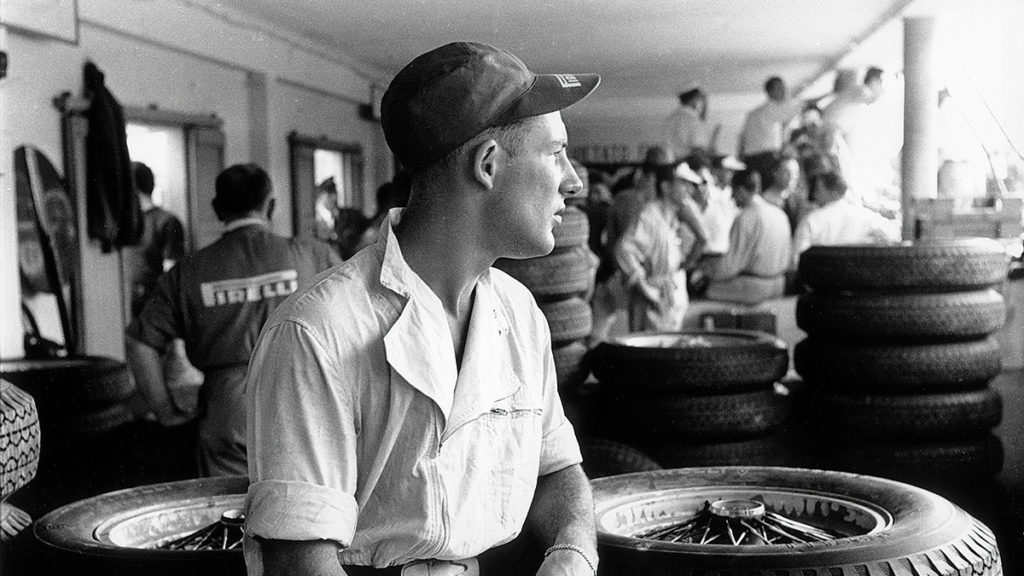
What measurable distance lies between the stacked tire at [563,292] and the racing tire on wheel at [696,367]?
0.31 meters

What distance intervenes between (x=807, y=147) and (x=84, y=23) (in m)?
6.99

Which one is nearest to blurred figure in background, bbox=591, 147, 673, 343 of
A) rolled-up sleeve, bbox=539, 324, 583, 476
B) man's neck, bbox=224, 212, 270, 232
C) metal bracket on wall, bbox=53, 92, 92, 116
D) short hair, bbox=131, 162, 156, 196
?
short hair, bbox=131, 162, 156, 196

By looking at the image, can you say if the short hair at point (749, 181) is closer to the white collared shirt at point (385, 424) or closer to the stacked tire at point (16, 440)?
the stacked tire at point (16, 440)

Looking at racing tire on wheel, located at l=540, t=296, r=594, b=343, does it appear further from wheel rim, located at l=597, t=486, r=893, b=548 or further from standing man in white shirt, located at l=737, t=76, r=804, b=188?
standing man in white shirt, located at l=737, t=76, r=804, b=188

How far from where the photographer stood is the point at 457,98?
144 centimetres

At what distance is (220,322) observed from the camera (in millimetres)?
3502

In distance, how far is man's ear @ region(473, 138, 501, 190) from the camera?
4.83ft

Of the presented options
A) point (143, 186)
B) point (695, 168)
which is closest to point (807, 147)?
point (695, 168)

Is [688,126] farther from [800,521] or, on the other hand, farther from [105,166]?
[800,521]

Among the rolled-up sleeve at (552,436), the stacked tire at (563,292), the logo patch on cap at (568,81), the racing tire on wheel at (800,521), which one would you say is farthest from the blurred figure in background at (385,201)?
the logo patch on cap at (568,81)

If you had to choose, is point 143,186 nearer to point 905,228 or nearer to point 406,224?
point 905,228

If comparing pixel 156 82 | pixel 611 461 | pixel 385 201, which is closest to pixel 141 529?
pixel 611 461

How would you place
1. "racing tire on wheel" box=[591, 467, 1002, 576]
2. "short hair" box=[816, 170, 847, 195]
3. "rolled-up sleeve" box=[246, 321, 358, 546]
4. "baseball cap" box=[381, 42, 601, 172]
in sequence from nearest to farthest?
"rolled-up sleeve" box=[246, 321, 358, 546]
"baseball cap" box=[381, 42, 601, 172]
"racing tire on wheel" box=[591, 467, 1002, 576]
"short hair" box=[816, 170, 847, 195]

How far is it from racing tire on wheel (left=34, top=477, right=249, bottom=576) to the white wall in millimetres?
3299
